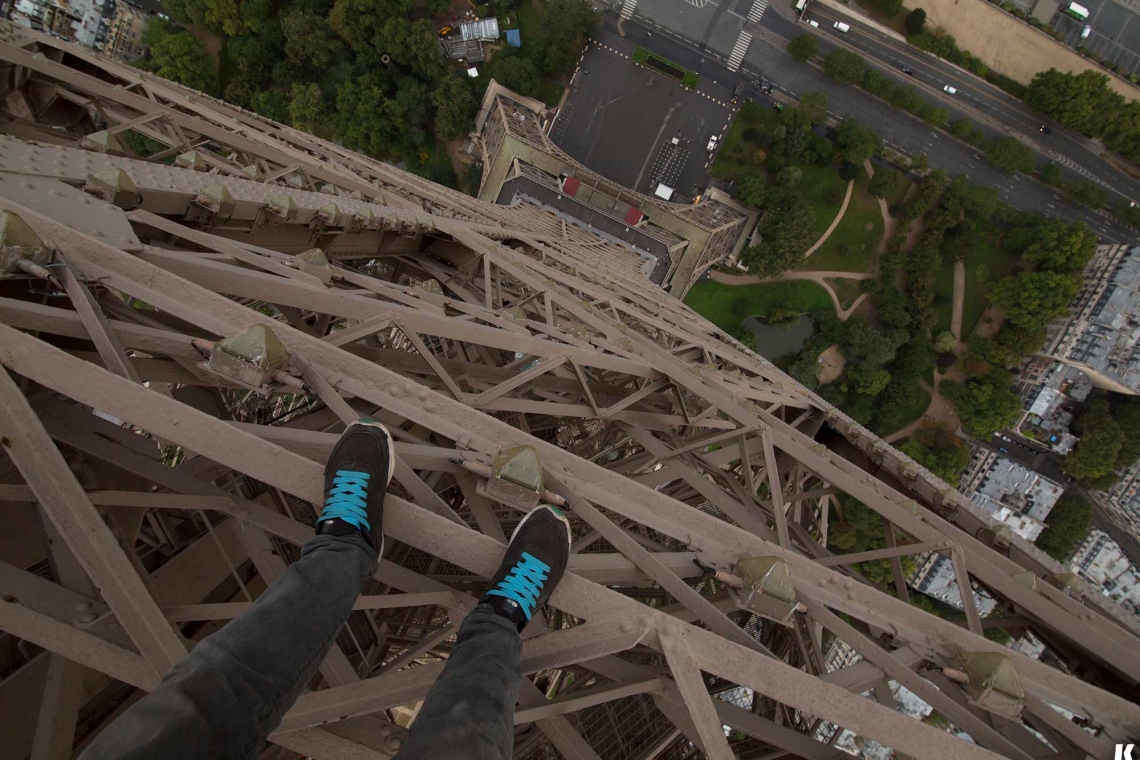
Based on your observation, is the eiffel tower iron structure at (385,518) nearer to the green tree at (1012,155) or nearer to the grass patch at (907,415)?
the grass patch at (907,415)

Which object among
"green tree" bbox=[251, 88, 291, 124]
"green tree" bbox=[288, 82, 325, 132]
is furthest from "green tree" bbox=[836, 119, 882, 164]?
"green tree" bbox=[251, 88, 291, 124]

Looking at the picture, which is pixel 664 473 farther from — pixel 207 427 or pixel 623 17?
pixel 623 17

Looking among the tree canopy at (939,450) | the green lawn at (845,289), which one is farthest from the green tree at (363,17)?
the tree canopy at (939,450)

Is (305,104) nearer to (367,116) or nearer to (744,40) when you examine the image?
(367,116)

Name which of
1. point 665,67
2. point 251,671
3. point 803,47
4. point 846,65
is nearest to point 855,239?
point 846,65

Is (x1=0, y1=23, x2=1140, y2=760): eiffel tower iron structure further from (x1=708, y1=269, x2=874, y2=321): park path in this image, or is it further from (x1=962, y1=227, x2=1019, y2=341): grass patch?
(x1=962, y1=227, x2=1019, y2=341): grass patch

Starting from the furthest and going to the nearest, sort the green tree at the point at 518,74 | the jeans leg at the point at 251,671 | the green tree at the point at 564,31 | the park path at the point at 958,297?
the park path at the point at 958,297, the green tree at the point at 518,74, the green tree at the point at 564,31, the jeans leg at the point at 251,671
